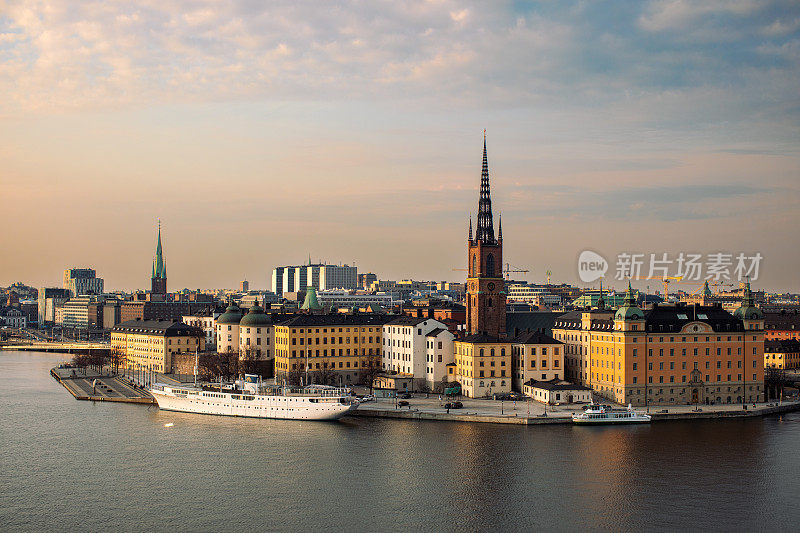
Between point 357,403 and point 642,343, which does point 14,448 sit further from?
point 642,343

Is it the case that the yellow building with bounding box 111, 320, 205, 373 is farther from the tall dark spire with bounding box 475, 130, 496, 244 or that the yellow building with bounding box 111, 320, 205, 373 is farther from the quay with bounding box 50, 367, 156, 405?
the tall dark spire with bounding box 475, 130, 496, 244

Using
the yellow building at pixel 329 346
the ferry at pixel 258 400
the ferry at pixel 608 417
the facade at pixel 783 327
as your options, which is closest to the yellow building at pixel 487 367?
the ferry at pixel 258 400

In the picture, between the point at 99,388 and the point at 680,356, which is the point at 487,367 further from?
the point at 99,388

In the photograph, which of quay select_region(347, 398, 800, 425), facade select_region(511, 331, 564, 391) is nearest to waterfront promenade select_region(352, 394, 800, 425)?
quay select_region(347, 398, 800, 425)

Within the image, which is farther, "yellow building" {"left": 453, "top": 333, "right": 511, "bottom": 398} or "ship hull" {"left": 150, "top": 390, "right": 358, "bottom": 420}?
"yellow building" {"left": 453, "top": 333, "right": 511, "bottom": 398}

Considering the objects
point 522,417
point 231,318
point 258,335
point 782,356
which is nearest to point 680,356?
point 522,417

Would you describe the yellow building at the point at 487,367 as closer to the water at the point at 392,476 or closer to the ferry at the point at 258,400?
the ferry at the point at 258,400
